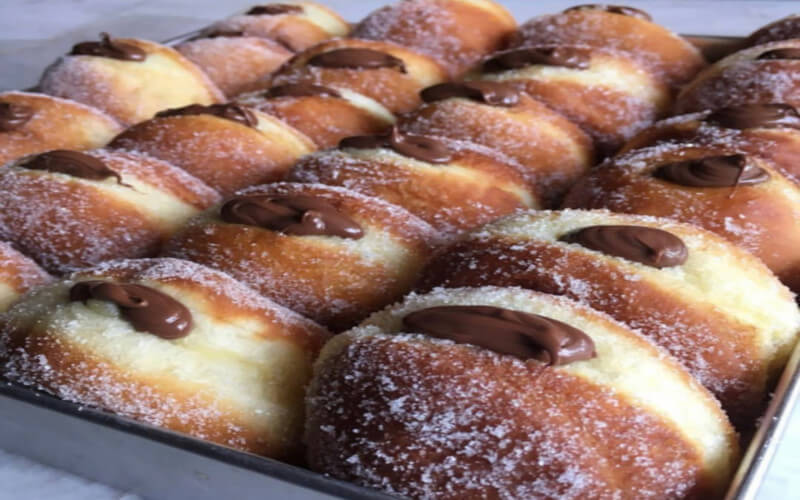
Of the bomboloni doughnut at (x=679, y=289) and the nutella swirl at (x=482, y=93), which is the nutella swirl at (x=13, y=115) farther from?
the bomboloni doughnut at (x=679, y=289)

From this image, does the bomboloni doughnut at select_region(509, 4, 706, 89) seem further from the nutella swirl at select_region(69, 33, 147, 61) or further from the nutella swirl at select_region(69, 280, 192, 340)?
the nutella swirl at select_region(69, 280, 192, 340)

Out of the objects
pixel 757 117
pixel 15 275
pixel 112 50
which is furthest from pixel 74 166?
pixel 757 117

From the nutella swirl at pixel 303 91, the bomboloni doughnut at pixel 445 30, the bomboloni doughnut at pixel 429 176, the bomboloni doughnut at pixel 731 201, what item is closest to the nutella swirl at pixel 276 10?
the bomboloni doughnut at pixel 445 30

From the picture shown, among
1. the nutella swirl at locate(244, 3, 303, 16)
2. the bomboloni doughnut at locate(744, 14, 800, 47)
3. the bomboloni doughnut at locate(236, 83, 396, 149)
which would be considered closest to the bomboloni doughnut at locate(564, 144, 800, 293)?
the bomboloni doughnut at locate(236, 83, 396, 149)

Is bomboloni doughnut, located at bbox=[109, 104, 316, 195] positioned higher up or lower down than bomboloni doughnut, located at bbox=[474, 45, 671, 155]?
lower down

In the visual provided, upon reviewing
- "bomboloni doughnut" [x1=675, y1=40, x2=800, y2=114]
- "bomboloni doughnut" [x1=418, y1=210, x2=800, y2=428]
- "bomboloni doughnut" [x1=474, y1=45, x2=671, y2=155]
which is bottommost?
"bomboloni doughnut" [x1=418, y1=210, x2=800, y2=428]

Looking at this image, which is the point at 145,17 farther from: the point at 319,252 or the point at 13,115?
the point at 319,252

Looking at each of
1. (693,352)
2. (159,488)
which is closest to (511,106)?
(693,352)
